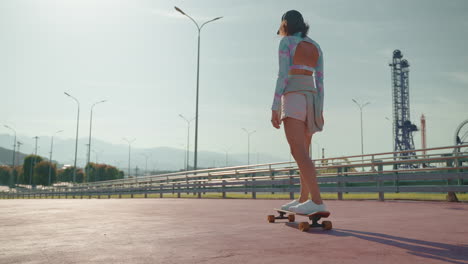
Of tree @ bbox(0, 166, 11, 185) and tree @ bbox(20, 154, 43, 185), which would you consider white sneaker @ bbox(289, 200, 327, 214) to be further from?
tree @ bbox(0, 166, 11, 185)

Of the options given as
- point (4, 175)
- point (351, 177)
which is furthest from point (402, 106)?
point (4, 175)

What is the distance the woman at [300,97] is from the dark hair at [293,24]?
12 millimetres

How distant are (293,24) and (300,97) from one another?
922 mm

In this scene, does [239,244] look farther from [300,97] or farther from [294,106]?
[300,97]

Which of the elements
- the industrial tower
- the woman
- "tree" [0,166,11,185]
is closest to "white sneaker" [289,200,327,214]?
the woman

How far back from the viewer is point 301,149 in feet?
15.2

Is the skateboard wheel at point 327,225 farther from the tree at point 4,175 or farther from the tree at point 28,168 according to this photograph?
the tree at point 4,175

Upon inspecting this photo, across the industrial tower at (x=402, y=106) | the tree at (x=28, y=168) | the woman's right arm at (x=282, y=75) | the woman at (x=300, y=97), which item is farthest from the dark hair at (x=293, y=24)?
the tree at (x=28, y=168)

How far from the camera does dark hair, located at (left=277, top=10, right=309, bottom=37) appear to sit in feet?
16.3

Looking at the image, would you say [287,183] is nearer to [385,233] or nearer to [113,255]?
[385,233]

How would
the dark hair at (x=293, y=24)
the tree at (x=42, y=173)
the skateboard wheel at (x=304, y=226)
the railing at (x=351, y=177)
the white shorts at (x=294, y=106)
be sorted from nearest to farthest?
the skateboard wheel at (x=304, y=226)
the white shorts at (x=294, y=106)
the dark hair at (x=293, y=24)
the railing at (x=351, y=177)
the tree at (x=42, y=173)

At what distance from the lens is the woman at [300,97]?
15.2 feet

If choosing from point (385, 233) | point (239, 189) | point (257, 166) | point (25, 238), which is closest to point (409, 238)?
point (385, 233)

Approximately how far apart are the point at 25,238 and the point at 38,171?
12608cm
